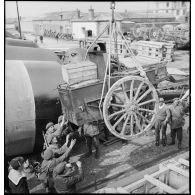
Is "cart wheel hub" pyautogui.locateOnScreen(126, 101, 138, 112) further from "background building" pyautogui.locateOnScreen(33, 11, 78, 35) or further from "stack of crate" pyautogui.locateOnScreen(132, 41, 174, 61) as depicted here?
"background building" pyautogui.locateOnScreen(33, 11, 78, 35)

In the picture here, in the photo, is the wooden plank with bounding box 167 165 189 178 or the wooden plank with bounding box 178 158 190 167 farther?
the wooden plank with bounding box 178 158 190 167

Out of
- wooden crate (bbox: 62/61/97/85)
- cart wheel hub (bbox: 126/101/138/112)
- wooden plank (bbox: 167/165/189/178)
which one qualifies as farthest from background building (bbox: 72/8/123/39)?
wooden plank (bbox: 167/165/189/178)

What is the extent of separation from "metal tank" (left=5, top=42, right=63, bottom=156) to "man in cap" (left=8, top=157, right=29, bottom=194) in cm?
158

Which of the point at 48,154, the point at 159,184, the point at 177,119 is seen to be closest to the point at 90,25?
the point at 177,119

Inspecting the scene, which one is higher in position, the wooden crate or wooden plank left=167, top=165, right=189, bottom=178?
the wooden crate

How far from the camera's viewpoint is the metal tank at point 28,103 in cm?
630

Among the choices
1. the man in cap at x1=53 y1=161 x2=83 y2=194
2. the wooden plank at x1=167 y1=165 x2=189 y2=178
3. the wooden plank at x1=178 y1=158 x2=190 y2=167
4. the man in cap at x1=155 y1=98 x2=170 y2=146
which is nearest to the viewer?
the wooden plank at x1=167 y1=165 x2=189 y2=178

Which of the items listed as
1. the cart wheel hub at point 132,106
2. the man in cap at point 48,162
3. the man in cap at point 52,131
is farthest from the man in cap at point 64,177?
the cart wheel hub at point 132,106

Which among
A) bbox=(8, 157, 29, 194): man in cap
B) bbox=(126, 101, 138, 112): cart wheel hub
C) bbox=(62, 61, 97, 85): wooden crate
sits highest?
bbox=(62, 61, 97, 85): wooden crate

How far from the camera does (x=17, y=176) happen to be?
479cm

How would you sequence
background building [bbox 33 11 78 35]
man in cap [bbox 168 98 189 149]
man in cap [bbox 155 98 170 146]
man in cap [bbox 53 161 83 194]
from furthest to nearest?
background building [bbox 33 11 78 35] → man in cap [bbox 155 98 170 146] → man in cap [bbox 168 98 189 149] → man in cap [bbox 53 161 83 194]

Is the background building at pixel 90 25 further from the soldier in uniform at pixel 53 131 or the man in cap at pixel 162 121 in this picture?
the soldier in uniform at pixel 53 131

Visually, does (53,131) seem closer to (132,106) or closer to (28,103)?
(28,103)

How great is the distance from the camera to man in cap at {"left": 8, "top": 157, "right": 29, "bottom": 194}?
15.6 feet
